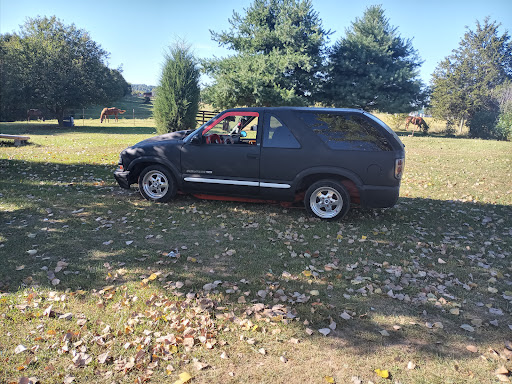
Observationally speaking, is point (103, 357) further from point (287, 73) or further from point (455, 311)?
point (287, 73)

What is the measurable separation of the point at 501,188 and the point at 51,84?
28.9 meters

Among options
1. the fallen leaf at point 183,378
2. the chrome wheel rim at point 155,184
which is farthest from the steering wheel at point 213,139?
the fallen leaf at point 183,378

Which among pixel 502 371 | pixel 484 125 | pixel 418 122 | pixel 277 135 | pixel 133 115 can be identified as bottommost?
pixel 502 371

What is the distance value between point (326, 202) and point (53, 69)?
28.5 m

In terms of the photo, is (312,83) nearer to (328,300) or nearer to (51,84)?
(51,84)

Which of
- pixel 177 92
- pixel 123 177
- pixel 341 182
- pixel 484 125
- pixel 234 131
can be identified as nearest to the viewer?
pixel 341 182

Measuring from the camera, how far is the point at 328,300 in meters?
3.92

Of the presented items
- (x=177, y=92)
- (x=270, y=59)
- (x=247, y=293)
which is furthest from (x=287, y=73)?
(x=247, y=293)

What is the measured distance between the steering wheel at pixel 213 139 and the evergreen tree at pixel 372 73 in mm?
26713

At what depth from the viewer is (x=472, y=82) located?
120ft

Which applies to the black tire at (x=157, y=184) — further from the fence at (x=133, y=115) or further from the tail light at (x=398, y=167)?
the fence at (x=133, y=115)

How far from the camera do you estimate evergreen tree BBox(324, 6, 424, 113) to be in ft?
105

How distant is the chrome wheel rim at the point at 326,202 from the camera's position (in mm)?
6441

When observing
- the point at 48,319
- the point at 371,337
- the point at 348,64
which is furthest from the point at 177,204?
the point at 348,64
